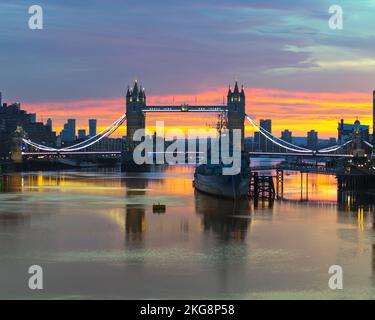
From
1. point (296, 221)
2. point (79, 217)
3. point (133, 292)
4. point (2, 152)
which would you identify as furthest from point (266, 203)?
point (2, 152)

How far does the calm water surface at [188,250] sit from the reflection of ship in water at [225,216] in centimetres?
8

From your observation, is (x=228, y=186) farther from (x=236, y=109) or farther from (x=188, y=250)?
(x=236, y=109)

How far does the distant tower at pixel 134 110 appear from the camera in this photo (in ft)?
587

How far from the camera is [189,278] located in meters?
25.0

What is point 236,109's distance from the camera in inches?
7234

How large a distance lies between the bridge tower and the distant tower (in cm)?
2275

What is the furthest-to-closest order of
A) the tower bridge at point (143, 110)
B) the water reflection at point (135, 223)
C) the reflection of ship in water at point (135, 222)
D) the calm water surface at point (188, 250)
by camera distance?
the tower bridge at point (143, 110)
the reflection of ship in water at point (135, 222)
the water reflection at point (135, 223)
the calm water surface at point (188, 250)

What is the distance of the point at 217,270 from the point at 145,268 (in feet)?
8.98

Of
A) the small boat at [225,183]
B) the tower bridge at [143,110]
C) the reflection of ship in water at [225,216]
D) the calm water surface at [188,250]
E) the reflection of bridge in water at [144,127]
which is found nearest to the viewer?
the calm water surface at [188,250]

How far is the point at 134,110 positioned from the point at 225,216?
138 m

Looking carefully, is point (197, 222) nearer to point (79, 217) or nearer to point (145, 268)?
point (79, 217)

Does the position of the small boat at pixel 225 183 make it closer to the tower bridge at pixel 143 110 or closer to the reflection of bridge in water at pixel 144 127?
the reflection of bridge in water at pixel 144 127

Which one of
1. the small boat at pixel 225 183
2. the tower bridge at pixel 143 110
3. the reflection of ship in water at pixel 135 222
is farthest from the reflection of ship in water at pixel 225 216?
the tower bridge at pixel 143 110

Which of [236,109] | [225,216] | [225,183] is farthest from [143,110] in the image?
[225,216]
